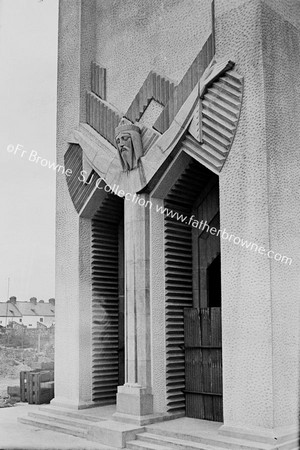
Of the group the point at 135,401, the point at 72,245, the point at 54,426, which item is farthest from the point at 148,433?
the point at 72,245

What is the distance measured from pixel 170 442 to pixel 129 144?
4428 millimetres

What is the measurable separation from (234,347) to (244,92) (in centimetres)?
336

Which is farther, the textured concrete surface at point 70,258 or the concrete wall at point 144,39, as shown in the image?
the textured concrete surface at point 70,258

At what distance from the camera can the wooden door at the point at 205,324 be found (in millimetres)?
8703

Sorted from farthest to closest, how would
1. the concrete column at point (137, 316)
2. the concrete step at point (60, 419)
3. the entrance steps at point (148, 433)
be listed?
the concrete step at point (60, 419) < the concrete column at point (137, 316) < the entrance steps at point (148, 433)

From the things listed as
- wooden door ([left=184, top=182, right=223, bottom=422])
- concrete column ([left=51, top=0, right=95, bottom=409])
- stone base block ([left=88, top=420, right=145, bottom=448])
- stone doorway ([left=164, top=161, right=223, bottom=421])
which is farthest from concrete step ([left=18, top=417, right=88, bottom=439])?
wooden door ([left=184, top=182, right=223, bottom=422])

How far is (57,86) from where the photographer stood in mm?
11141

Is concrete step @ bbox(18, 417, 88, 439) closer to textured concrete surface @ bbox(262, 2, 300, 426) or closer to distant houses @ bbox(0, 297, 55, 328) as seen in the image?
textured concrete surface @ bbox(262, 2, 300, 426)

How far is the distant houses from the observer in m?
14.5

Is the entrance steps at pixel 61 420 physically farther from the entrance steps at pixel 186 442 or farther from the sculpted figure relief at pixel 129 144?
the sculpted figure relief at pixel 129 144

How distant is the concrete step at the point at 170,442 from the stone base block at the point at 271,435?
1.29ft

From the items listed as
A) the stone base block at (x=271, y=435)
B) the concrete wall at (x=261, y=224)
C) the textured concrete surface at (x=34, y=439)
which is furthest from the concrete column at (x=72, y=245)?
the stone base block at (x=271, y=435)

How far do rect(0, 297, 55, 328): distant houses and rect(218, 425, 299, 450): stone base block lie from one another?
26.1 ft

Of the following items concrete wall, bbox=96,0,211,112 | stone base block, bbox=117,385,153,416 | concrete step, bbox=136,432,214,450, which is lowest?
concrete step, bbox=136,432,214,450
